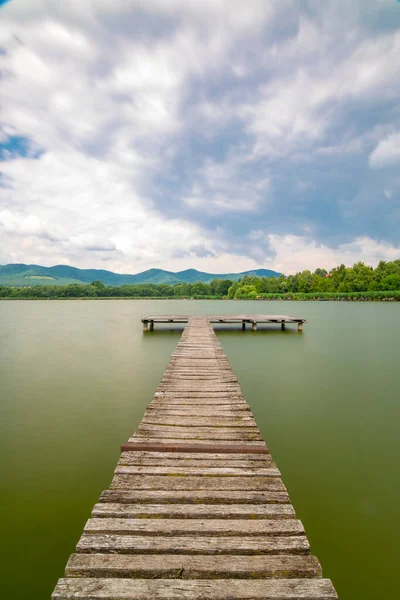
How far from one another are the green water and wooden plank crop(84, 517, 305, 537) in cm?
112

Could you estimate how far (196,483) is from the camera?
9.92 feet

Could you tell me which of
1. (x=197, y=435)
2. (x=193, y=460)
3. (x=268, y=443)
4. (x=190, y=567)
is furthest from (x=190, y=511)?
(x=268, y=443)

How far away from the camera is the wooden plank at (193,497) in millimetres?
2760

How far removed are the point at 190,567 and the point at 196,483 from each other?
91 cm

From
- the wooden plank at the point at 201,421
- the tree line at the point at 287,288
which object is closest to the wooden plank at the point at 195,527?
the wooden plank at the point at 201,421

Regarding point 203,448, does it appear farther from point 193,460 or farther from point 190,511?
point 190,511

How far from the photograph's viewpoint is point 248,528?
2447 mm

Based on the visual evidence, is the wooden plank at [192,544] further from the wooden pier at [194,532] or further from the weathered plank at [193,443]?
the weathered plank at [193,443]

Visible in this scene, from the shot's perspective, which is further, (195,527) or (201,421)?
(201,421)

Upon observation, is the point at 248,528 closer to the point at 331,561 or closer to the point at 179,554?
the point at 179,554

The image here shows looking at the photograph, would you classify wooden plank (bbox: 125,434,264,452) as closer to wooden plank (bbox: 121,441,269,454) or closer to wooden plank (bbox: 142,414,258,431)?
wooden plank (bbox: 121,441,269,454)

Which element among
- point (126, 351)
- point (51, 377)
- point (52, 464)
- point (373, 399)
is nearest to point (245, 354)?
point (126, 351)

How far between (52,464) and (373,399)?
24.2ft

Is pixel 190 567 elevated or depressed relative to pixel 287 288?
depressed
